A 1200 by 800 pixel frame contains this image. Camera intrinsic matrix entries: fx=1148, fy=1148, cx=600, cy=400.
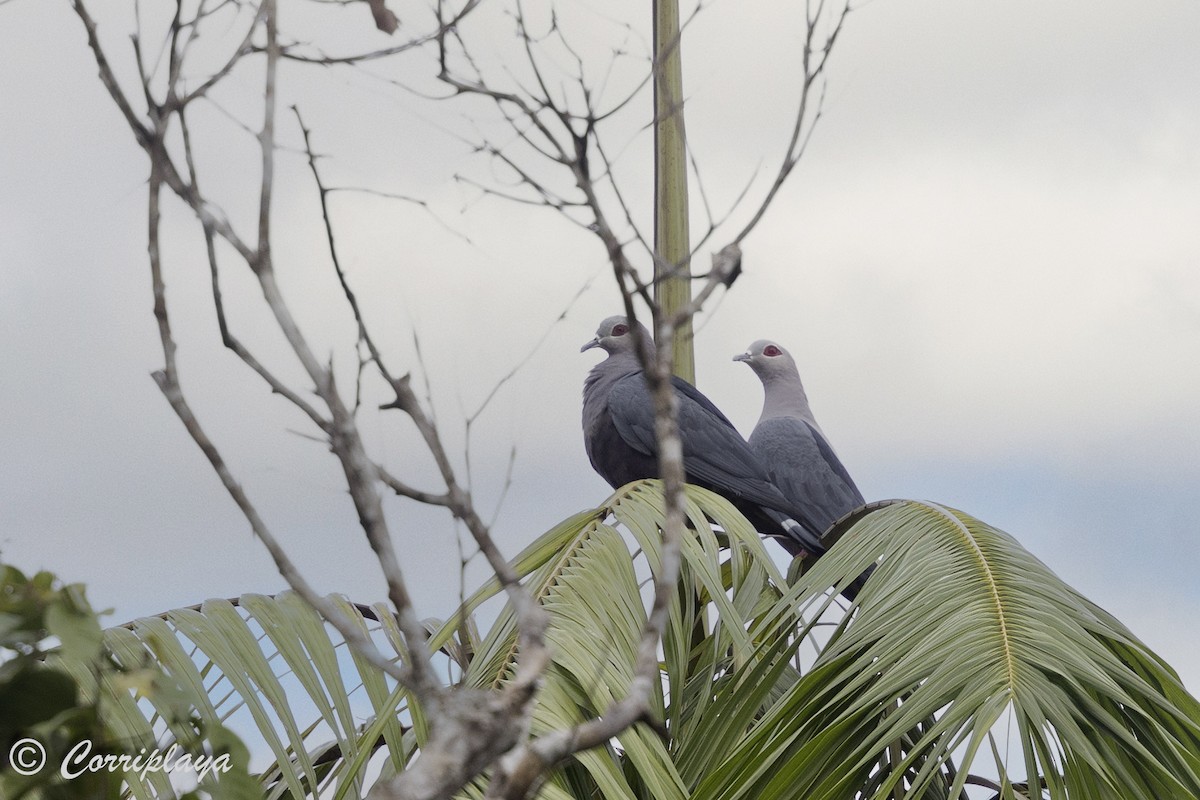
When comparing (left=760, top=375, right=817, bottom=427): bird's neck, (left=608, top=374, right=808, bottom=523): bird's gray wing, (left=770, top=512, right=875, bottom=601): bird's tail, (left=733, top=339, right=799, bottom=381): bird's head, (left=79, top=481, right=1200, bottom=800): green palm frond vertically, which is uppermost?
(left=733, top=339, right=799, bottom=381): bird's head

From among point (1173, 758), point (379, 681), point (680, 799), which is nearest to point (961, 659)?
point (1173, 758)

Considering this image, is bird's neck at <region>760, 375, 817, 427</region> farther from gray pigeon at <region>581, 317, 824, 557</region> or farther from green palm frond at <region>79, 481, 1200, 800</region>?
green palm frond at <region>79, 481, 1200, 800</region>

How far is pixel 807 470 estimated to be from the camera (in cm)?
490

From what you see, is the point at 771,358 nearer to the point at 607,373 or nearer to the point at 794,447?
the point at 794,447

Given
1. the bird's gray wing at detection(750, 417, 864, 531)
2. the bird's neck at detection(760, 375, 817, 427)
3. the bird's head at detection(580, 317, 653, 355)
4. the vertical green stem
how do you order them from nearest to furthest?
the vertical green stem → the bird's gray wing at detection(750, 417, 864, 531) → the bird's head at detection(580, 317, 653, 355) → the bird's neck at detection(760, 375, 817, 427)

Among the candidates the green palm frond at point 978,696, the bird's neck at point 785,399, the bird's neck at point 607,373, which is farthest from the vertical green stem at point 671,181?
the green palm frond at point 978,696

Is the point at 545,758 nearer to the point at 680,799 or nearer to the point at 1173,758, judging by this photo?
the point at 680,799

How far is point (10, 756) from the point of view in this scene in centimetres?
103

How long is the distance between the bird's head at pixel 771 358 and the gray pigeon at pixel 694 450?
88 centimetres

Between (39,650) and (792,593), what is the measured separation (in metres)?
1.79

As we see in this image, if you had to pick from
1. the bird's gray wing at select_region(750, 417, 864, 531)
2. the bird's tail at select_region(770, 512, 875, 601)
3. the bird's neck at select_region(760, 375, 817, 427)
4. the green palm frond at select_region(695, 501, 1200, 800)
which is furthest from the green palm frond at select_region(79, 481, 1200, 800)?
the bird's neck at select_region(760, 375, 817, 427)

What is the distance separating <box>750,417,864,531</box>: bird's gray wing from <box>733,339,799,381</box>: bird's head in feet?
1.03

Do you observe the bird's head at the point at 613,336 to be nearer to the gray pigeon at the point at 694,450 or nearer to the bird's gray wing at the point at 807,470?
the gray pigeon at the point at 694,450

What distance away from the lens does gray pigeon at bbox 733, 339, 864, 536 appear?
485cm
